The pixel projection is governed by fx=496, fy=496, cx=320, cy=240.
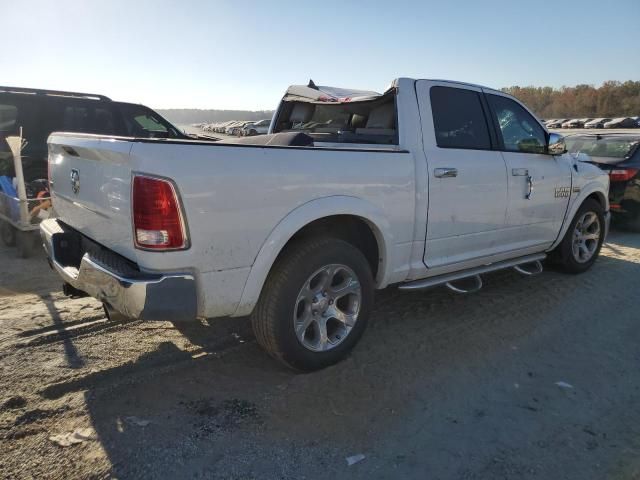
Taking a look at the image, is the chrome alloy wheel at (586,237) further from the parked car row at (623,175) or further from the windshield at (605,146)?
the windshield at (605,146)

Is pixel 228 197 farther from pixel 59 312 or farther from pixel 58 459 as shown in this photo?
pixel 59 312

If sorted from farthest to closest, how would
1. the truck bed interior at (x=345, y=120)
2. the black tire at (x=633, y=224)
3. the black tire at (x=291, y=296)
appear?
the black tire at (x=633, y=224)
the truck bed interior at (x=345, y=120)
the black tire at (x=291, y=296)

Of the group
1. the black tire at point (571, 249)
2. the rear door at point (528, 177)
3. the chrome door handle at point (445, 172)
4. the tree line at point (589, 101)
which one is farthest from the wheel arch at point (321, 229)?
the tree line at point (589, 101)

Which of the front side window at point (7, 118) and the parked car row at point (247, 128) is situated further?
the parked car row at point (247, 128)

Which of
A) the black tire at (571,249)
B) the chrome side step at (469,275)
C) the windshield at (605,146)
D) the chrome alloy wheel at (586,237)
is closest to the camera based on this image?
the chrome side step at (469,275)

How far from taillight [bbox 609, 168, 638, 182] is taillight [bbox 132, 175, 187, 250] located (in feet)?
25.5

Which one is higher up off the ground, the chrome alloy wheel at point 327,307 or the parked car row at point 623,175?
the parked car row at point 623,175

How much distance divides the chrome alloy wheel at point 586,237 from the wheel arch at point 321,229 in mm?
3017

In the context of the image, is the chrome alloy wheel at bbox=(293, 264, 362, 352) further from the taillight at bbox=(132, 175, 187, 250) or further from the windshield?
the windshield

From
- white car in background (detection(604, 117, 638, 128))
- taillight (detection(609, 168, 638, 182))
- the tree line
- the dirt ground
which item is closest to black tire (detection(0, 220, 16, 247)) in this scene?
the dirt ground

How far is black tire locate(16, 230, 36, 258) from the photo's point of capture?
5.91m

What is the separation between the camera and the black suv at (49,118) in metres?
6.94

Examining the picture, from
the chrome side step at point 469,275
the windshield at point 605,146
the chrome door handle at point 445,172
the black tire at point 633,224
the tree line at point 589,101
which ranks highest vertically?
the tree line at point 589,101

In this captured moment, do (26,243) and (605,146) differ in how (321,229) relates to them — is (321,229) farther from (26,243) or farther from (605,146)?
(605,146)
